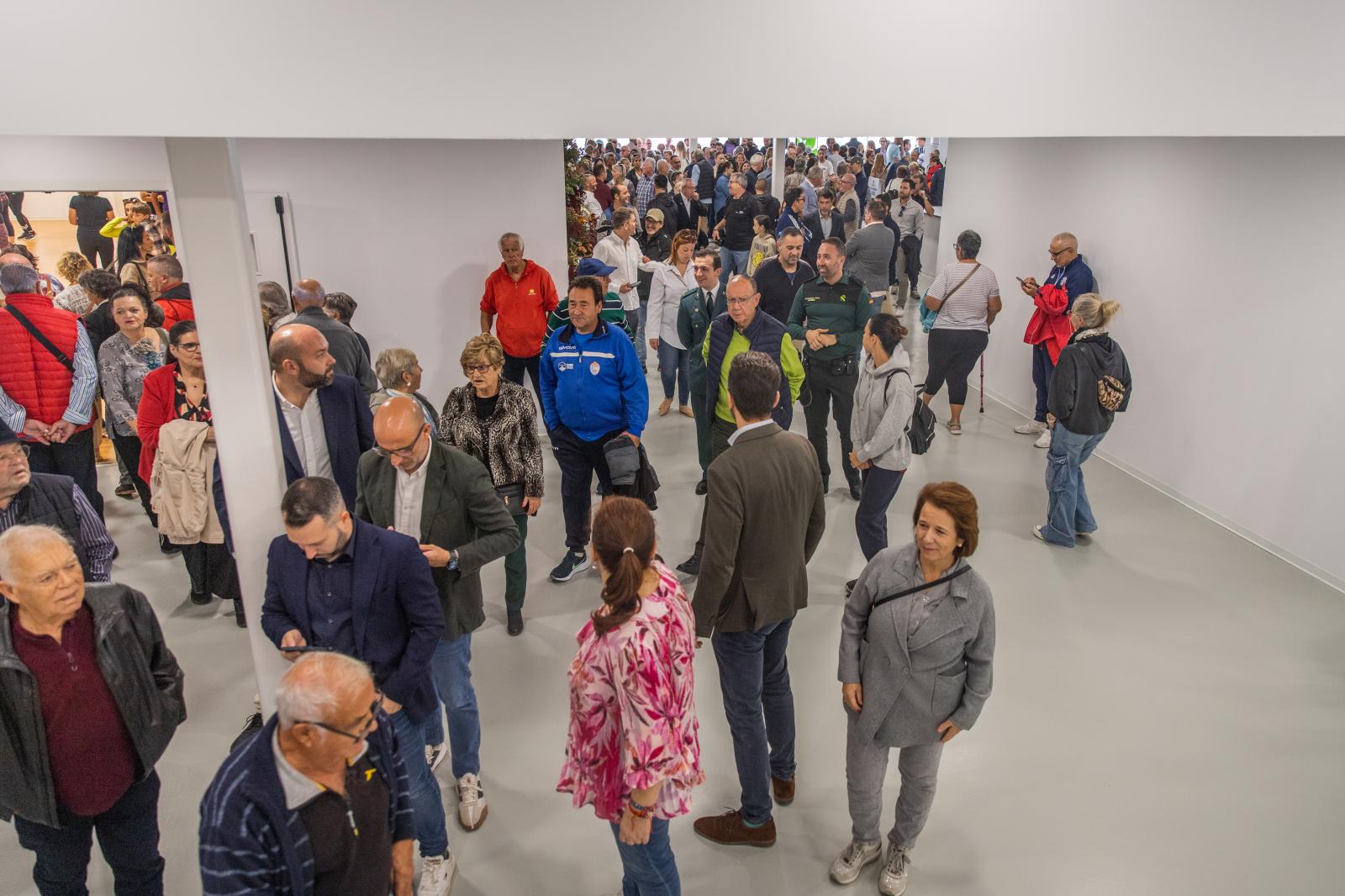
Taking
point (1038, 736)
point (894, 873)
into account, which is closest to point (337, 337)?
point (894, 873)

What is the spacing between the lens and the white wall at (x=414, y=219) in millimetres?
6418

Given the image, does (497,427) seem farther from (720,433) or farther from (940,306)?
(940,306)

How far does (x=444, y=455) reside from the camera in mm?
3031

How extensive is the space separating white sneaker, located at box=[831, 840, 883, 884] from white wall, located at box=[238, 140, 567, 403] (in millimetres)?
4963

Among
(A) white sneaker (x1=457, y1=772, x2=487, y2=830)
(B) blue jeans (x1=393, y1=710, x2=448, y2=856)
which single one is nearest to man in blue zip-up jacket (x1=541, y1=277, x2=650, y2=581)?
(A) white sneaker (x1=457, y1=772, x2=487, y2=830)

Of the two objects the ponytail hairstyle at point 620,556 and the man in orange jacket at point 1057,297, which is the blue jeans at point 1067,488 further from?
the ponytail hairstyle at point 620,556

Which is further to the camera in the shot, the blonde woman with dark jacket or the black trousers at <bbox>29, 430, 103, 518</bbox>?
the black trousers at <bbox>29, 430, 103, 518</bbox>

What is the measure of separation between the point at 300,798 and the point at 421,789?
101cm

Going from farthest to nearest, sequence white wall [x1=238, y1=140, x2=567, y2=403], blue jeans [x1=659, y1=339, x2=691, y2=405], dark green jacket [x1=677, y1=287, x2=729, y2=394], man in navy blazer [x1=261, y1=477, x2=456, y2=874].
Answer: blue jeans [x1=659, y1=339, x2=691, y2=405] → white wall [x1=238, y1=140, x2=567, y2=403] → dark green jacket [x1=677, y1=287, x2=729, y2=394] → man in navy blazer [x1=261, y1=477, x2=456, y2=874]

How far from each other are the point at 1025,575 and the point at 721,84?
3.82 m

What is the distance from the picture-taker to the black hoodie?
5.12 metres

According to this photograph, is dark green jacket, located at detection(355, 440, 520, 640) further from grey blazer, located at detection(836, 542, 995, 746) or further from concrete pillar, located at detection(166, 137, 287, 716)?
grey blazer, located at detection(836, 542, 995, 746)

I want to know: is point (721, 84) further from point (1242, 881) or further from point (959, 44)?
point (1242, 881)

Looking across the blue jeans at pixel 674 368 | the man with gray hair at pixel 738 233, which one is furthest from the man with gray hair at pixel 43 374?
the man with gray hair at pixel 738 233
